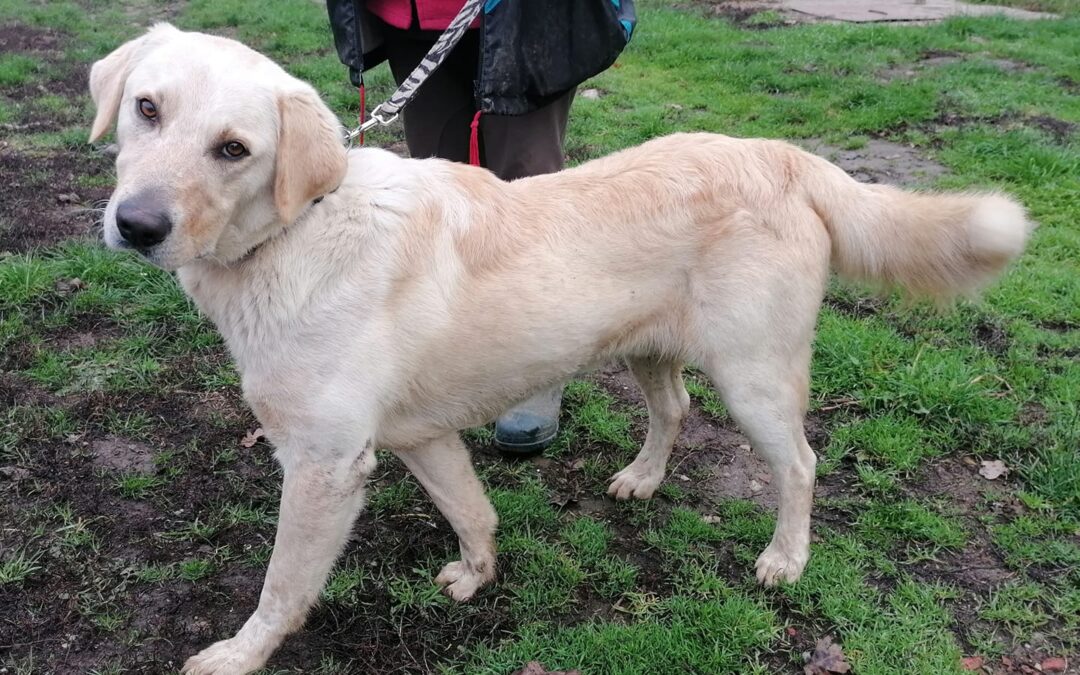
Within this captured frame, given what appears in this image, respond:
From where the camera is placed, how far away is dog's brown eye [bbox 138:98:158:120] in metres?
2.16

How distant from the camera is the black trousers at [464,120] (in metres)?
3.39

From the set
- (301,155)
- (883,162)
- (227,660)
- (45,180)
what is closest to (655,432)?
(227,660)

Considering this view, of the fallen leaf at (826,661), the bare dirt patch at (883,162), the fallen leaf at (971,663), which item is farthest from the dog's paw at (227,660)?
the bare dirt patch at (883,162)

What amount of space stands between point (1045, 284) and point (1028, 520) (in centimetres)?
191

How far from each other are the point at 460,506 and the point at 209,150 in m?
1.42

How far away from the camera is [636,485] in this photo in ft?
11.4

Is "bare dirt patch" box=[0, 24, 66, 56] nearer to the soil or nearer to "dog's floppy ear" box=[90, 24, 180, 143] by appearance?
the soil

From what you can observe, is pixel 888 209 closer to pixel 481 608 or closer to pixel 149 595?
pixel 481 608

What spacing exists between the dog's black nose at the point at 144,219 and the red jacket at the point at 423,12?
1.45 metres

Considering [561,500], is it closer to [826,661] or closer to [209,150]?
[826,661]

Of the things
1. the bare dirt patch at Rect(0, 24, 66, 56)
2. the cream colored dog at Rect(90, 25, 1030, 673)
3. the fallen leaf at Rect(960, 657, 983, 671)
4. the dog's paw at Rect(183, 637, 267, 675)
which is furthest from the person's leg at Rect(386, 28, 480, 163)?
the bare dirt patch at Rect(0, 24, 66, 56)

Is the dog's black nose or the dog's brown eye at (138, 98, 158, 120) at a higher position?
the dog's brown eye at (138, 98, 158, 120)

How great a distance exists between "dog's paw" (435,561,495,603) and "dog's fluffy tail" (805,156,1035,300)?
1.61m

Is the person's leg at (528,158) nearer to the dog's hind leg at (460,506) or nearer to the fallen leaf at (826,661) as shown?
the dog's hind leg at (460,506)
